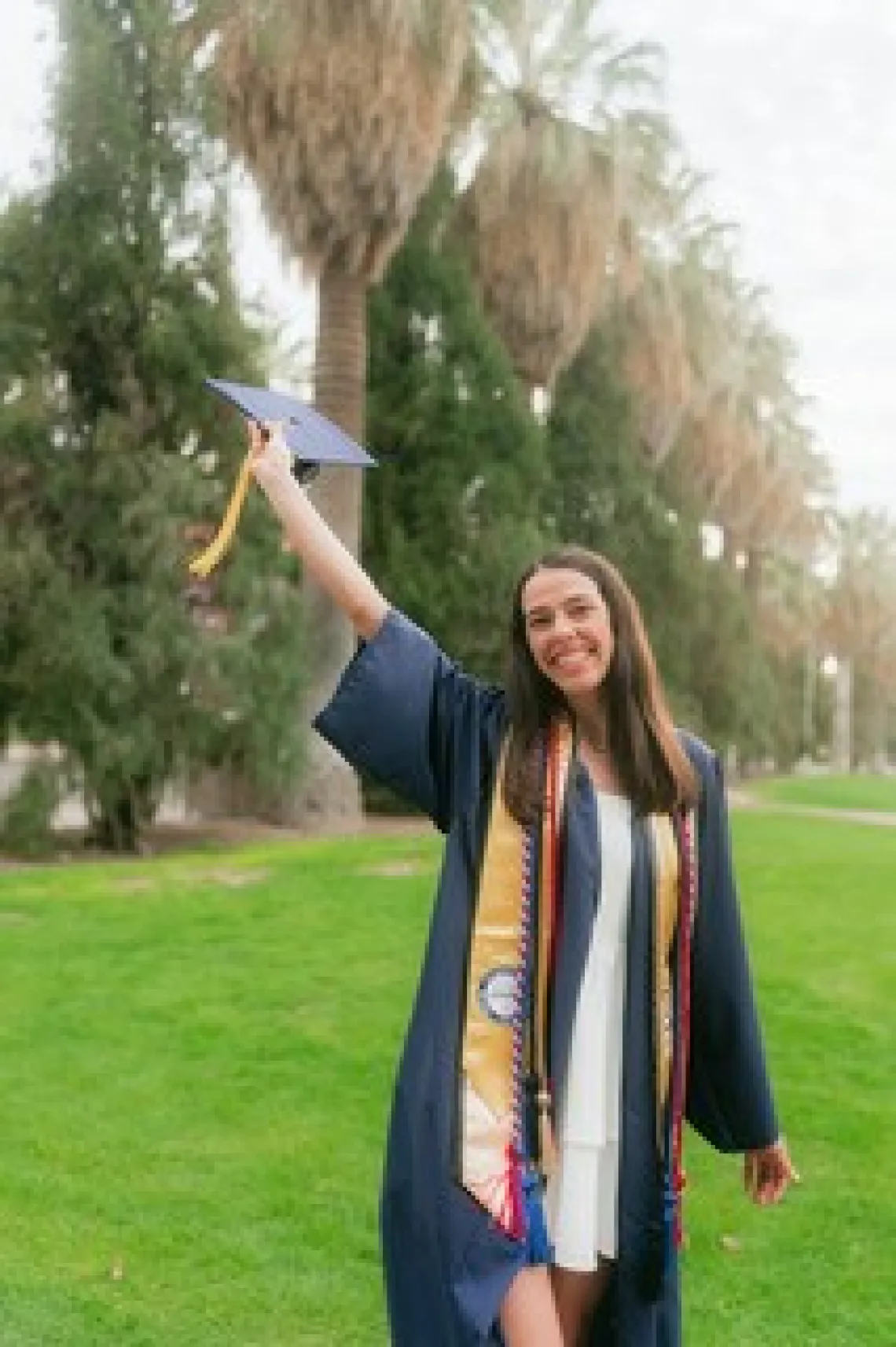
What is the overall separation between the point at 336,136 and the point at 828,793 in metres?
21.5

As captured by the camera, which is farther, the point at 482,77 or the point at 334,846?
the point at 482,77

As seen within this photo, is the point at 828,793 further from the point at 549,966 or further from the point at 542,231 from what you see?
the point at 549,966

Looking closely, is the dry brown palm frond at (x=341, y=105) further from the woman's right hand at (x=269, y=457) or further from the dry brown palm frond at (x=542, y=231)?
the woman's right hand at (x=269, y=457)

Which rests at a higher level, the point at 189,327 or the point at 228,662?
the point at 189,327

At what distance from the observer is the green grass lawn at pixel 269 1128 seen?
4.30 metres

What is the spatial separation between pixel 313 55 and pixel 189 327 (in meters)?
3.51

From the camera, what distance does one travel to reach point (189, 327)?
1797cm

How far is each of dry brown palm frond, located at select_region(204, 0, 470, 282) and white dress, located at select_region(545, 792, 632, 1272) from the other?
17674 mm

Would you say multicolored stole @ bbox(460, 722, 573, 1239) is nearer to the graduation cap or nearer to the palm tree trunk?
the graduation cap

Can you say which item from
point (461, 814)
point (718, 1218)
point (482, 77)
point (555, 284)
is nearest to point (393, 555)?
point (555, 284)

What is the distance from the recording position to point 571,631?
2.38 m

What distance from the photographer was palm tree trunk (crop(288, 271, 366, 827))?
19438 mm

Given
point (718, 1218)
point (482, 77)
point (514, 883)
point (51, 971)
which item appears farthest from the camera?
point (482, 77)

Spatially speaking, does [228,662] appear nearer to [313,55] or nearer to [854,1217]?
[313,55]
